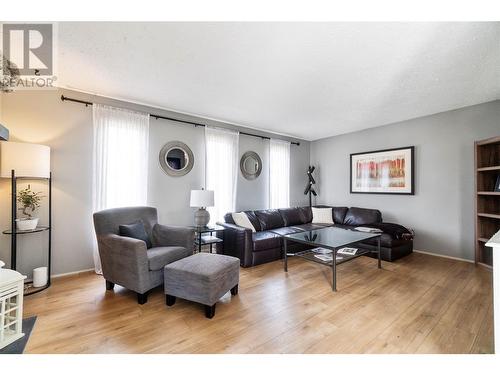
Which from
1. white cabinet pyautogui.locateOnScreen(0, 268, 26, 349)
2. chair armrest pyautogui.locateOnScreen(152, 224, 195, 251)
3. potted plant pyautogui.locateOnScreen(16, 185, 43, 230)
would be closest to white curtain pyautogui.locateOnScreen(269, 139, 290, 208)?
chair armrest pyautogui.locateOnScreen(152, 224, 195, 251)

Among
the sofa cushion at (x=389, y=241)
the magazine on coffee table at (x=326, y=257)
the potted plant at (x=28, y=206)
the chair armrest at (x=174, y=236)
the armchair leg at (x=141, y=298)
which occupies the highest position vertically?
the potted plant at (x=28, y=206)

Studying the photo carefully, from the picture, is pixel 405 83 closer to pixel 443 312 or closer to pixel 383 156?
pixel 383 156

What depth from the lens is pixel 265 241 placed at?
3225 millimetres

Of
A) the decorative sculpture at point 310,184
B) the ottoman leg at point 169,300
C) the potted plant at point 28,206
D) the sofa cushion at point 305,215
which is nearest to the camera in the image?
the ottoman leg at point 169,300

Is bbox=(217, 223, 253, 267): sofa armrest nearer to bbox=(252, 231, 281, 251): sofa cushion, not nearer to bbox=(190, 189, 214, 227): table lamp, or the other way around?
bbox=(252, 231, 281, 251): sofa cushion

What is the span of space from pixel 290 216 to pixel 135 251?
3.00 metres

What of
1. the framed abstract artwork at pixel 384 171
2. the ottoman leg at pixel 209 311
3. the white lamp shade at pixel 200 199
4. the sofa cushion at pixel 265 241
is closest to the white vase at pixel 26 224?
the white lamp shade at pixel 200 199

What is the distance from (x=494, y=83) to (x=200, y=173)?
4062 millimetres

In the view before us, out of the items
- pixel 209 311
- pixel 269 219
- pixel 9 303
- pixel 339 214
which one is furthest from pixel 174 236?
pixel 339 214

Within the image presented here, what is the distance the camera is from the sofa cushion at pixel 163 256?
2.15 meters

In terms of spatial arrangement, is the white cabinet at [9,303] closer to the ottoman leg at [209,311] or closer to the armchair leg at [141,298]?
the armchair leg at [141,298]

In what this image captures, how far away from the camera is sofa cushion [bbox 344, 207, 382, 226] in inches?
159

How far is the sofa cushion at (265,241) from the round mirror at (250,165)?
4.41ft

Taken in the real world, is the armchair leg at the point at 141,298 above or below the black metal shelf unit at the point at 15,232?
below
